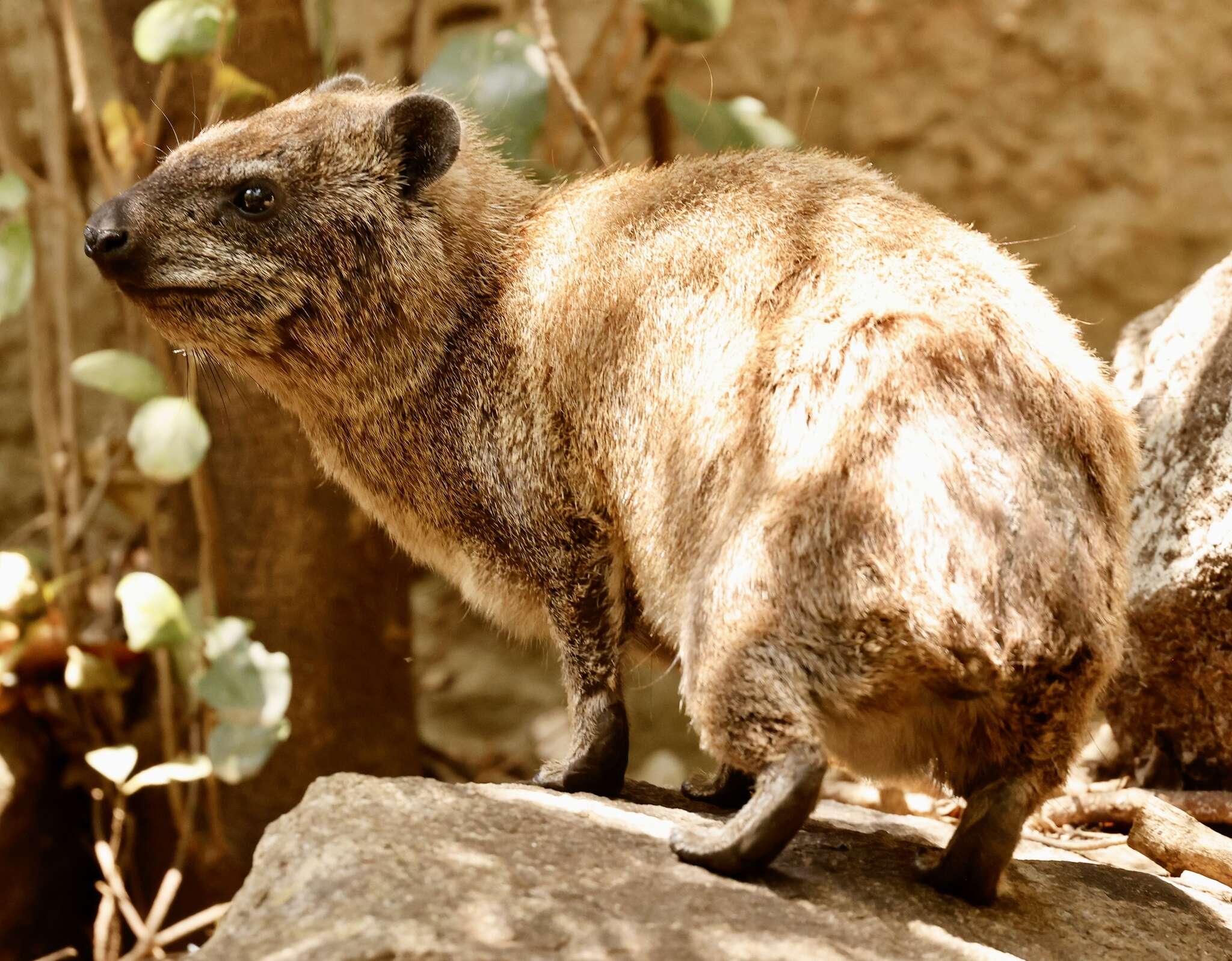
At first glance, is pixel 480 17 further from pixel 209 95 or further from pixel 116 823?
pixel 116 823

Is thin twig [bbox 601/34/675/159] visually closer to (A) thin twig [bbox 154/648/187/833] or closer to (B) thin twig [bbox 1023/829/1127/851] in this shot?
(A) thin twig [bbox 154/648/187/833]

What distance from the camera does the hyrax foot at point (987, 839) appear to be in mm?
2941

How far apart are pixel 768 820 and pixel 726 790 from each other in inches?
38.9

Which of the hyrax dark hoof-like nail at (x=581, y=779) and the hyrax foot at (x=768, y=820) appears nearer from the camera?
the hyrax foot at (x=768, y=820)

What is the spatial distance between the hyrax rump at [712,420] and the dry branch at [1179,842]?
96 centimetres

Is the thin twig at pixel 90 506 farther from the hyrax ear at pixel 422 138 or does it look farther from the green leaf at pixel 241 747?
the hyrax ear at pixel 422 138

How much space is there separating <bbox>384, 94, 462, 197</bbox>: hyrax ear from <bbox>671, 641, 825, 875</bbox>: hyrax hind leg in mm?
1767

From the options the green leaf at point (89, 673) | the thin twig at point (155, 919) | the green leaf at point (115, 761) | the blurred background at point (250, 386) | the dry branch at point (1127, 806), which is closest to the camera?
the dry branch at point (1127, 806)

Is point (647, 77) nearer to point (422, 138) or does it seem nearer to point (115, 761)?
point (422, 138)

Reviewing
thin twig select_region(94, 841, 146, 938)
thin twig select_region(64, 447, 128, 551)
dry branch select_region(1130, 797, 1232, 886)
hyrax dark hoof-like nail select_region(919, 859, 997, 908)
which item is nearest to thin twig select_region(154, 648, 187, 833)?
thin twig select_region(94, 841, 146, 938)

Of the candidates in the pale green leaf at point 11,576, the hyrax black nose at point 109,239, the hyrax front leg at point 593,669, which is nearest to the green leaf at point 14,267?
the pale green leaf at point 11,576

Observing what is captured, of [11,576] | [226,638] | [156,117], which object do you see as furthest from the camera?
[11,576]

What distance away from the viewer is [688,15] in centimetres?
480

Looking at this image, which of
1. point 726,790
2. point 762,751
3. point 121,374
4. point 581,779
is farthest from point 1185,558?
point 121,374
